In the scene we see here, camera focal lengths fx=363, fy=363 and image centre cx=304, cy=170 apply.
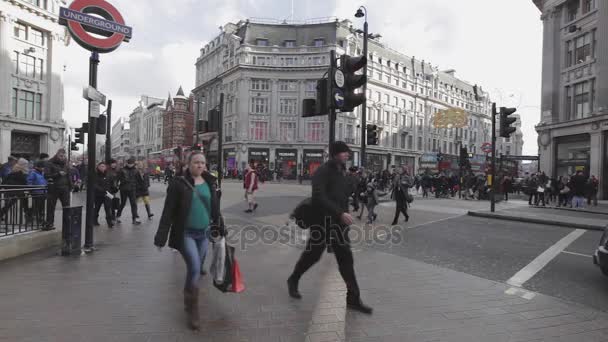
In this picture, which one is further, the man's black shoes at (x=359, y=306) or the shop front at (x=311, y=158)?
the shop front at (x=311, y=158)

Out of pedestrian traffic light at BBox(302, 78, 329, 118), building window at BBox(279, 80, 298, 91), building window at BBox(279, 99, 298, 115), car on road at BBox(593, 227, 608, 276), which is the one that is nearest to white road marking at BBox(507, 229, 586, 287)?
car on road at BBox(593, 227, 608, 276)

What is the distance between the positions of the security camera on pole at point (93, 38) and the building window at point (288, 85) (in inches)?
1864

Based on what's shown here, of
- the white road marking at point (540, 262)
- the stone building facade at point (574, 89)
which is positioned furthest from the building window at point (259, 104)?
the white road marking at point (540, 262)

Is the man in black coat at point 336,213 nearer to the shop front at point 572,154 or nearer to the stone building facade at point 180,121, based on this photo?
the shop front at point 572,154

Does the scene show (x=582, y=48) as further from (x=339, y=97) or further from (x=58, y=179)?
(x=58, y=179)

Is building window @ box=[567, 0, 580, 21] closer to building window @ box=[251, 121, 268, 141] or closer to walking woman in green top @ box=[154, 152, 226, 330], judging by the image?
walking woman in green top @ box=[154, 152, 226, 330]

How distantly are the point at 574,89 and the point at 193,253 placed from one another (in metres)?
29.4

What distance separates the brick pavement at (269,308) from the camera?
3.31 metres

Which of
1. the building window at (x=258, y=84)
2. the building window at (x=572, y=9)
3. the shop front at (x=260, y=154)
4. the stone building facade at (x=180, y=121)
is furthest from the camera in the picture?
the stone building facade at (x=180, y=121)

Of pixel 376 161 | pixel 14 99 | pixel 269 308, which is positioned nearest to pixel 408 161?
pixel 376 161

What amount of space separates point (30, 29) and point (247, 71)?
2561 cm

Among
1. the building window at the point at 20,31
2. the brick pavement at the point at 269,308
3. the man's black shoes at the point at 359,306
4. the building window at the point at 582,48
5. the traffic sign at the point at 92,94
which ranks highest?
the building window at the point at 20,31

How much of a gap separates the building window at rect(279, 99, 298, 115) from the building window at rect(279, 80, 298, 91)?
5.50 ft

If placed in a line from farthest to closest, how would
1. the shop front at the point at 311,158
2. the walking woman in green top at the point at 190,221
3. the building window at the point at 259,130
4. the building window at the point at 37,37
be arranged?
the building window at the point at 259,130, the shop front at the point at 311,158, the building window at the point at 37,37, the walking woman in green top at the point at 190,221
